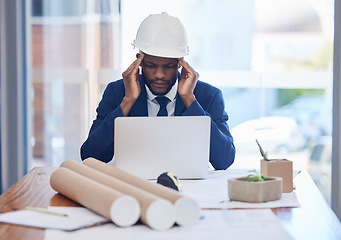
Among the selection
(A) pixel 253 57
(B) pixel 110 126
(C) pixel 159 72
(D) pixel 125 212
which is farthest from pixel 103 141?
(A) pixel 253 57

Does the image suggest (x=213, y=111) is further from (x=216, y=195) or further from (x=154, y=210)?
(x=154, y=210)

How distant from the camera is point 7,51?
4.07 meters

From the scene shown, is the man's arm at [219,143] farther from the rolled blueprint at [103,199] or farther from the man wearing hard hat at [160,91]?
the rolled blueprint at [103,199]

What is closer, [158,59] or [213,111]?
[158,59]

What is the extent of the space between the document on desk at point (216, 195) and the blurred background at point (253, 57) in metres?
2.22

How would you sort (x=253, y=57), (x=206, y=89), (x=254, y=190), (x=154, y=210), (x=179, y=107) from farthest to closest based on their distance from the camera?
(x=253, y=57) < (x=206, y=89) < (x=179, y=107) < (x=254, y=190) < (x=154, y=210)

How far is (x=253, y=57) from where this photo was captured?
13.0 ft

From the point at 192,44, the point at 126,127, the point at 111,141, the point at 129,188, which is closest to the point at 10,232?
the point at 129,188

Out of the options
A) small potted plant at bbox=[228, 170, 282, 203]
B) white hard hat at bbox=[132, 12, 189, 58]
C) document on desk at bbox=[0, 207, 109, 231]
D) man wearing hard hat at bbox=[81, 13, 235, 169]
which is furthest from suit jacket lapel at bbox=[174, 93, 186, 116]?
document on desk at bbox=[0, 207, 109, 231]

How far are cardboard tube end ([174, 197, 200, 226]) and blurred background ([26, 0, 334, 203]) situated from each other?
2866mm

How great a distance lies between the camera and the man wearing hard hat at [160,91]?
2135 millimetres

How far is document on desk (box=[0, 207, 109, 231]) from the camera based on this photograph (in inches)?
45.4

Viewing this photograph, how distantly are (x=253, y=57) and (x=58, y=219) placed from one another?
2.98 m

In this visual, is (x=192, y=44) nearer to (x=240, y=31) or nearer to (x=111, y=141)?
(x=240, y=31)
